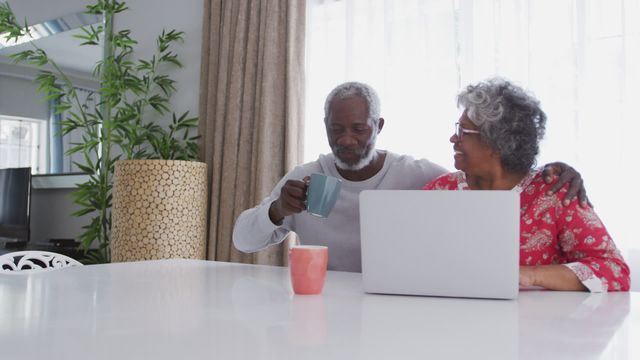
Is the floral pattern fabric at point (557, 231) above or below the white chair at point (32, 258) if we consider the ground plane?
above

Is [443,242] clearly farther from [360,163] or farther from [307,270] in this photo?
[360,163]

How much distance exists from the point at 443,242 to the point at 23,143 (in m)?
4.65

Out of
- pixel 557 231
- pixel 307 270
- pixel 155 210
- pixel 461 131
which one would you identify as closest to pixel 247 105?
pixel 155 210

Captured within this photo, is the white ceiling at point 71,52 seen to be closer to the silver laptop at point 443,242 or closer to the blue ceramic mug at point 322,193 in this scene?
the blue ceramic mug at point 322,193

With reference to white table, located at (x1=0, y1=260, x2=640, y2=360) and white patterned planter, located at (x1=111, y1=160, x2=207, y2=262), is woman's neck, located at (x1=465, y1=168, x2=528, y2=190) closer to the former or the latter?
white table, located at (x1=0, y1=260, x2=640, y2=360)

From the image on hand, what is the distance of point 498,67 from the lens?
2.66 meters

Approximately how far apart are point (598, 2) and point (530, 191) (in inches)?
50.1

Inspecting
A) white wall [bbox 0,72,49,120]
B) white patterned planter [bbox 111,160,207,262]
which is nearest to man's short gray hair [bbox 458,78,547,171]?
white patterned planter [bbox 111,160,207,262]

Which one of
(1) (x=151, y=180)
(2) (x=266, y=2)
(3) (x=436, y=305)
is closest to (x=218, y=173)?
(1) (x=151, y=180)

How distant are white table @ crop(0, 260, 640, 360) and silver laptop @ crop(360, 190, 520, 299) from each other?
3 cm

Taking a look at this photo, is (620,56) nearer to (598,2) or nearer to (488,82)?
(598,2)

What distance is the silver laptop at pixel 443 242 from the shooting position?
1.08 m

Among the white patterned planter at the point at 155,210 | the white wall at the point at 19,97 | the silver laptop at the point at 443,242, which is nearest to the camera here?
the silver laptop at the point at 443,242

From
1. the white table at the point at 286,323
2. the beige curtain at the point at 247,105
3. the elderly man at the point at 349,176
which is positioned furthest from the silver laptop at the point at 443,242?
the beige curtain at the point at 247,105
